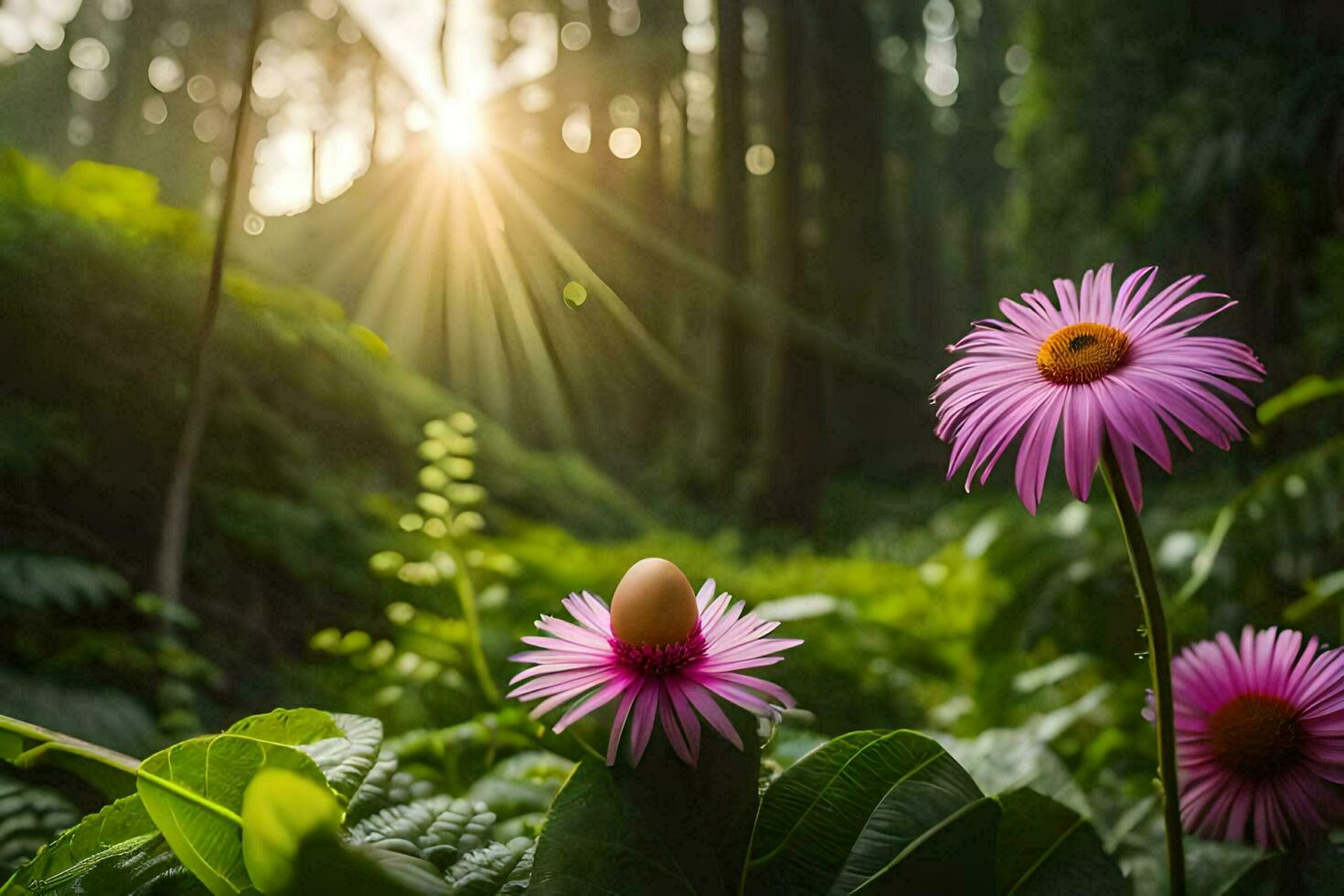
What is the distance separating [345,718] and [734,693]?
0.34 m

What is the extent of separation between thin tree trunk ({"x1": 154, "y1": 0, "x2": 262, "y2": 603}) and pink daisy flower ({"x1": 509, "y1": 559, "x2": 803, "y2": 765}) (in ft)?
2.82

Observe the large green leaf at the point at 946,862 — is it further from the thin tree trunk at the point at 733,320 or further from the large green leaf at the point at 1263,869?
the thin tree trunk at the point at 733,320

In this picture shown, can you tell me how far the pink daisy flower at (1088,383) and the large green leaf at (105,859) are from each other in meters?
0.55

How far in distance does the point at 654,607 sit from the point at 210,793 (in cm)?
29

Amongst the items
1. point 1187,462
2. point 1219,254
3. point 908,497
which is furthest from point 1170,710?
point 908,497

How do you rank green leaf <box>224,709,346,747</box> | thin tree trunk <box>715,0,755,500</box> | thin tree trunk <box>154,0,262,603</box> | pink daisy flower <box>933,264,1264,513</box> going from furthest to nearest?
thin tree trunk <box>715,0,755,500</box> → thin tree trunk <box>154,0,262,603</box> → green leaf <box>224,709,346,747</box> → pink daisy flower <box>933,264,1264,513</box>

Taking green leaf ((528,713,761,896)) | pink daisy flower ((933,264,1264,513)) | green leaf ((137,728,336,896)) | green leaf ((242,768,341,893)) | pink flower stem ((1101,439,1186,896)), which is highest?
pink daisy flower ((933,264,1264,513))

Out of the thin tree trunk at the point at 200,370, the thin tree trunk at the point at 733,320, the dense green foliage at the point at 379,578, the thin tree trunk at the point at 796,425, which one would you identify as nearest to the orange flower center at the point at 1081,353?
the dense green foliage at the point at 379,578

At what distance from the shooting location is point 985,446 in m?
0.54

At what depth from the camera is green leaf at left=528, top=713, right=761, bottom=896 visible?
0.53 meters

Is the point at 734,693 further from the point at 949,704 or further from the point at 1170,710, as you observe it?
the point at 949,704

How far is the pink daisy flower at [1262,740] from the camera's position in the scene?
1.88 feet

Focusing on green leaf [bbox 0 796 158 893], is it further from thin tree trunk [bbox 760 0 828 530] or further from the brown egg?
thin tree trunk [bbox 760 0 828 530]

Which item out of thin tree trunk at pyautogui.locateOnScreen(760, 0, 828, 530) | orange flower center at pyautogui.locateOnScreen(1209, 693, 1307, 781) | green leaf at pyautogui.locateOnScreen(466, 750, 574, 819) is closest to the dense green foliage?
green leaf at pyautogui.locateOnScreen(466, 750, 574, 819)
